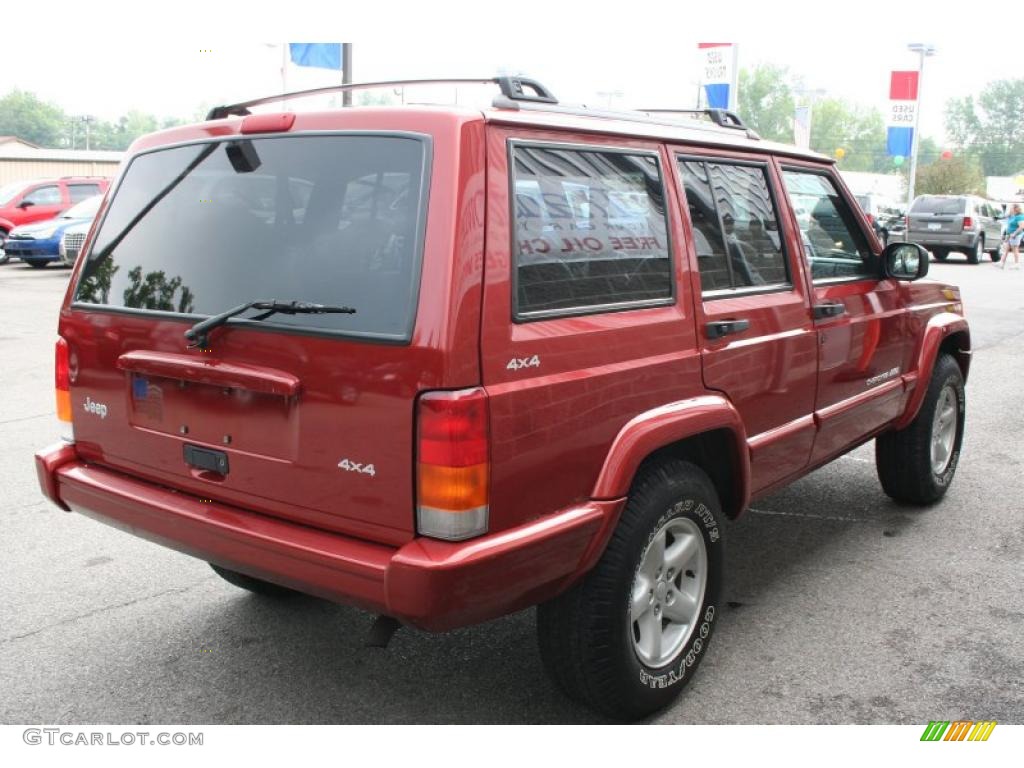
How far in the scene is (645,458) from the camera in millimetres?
3170

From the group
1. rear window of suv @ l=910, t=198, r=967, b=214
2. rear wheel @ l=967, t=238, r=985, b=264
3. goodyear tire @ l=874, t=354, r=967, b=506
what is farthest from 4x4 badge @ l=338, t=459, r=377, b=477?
rear window of suv @ l=910, t=198, r=967, b=214

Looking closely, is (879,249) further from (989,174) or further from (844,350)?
(989,174)

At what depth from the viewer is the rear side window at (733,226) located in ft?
11.6

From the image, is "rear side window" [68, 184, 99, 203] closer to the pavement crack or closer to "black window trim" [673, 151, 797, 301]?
the pavement crack

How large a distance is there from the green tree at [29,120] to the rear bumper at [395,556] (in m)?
123

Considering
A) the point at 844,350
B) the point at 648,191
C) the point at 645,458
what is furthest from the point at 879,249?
the point at 645,458

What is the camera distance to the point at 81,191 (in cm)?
2231

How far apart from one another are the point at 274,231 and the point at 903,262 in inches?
120

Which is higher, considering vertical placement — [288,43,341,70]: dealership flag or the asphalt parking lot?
[288,43,341,70]: dealership flag

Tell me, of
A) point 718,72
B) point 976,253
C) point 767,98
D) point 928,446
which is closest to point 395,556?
point 928,446

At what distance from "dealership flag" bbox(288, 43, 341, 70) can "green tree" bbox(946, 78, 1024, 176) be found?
113 metres

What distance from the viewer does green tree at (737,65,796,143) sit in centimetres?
10525

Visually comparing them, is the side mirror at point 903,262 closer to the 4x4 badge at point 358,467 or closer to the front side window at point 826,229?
the front side window at point 826,229

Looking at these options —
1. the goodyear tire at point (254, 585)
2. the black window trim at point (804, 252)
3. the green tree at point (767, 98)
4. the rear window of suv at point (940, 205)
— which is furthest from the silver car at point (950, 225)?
the green tree at point (767, 98)
